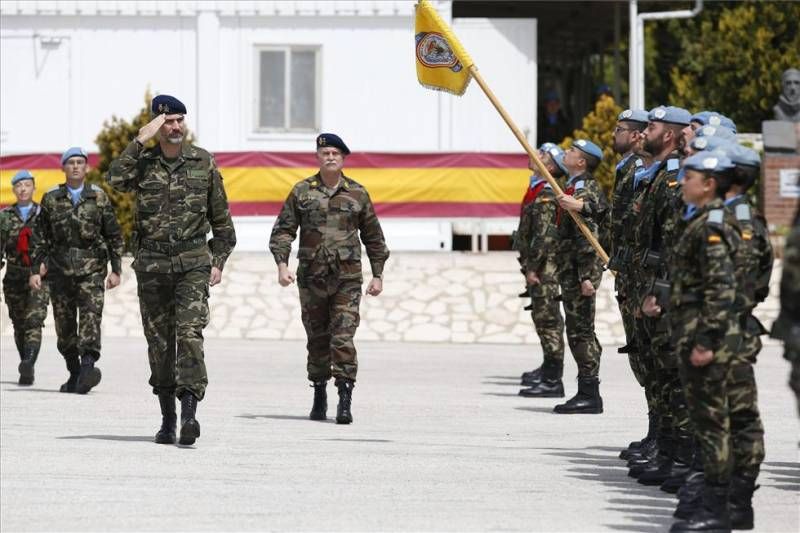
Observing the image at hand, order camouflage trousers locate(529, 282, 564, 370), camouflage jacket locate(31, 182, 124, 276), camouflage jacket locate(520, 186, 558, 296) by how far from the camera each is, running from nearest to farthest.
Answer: camouflage jacket locate(31, 182, 124, 276) < camouflage jacket locate(520, 186, 558, 296) < camouflage trousers locate(529, 282, 564, 370)

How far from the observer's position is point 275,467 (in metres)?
11.3

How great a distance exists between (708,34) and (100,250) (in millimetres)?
20001

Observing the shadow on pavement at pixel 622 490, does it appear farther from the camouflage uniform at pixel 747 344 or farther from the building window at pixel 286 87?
the building window at pixel 286 87

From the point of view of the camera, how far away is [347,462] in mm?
11586

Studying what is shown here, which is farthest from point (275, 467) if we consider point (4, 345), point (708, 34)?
point (708, 34)

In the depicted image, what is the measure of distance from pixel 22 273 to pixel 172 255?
5411 mm

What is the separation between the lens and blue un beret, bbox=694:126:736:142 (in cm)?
1017

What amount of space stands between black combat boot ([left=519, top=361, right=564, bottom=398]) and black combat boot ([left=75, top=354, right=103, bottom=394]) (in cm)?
351

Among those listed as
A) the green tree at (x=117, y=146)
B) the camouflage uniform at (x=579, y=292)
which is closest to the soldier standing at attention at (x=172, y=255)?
the camouflage uniform at (x=579, y=292)

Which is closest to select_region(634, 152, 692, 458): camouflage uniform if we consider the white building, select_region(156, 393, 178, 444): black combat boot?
select_region(156, 393, 178, 444): black combat boot

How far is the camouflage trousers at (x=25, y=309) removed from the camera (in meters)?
17.2

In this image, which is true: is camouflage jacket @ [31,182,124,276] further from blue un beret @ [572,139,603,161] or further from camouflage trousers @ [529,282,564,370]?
blue un beret @ [572,139,603,161]

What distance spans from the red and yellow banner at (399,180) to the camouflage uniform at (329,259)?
37.7ft

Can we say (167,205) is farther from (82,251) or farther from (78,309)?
(78,309)
